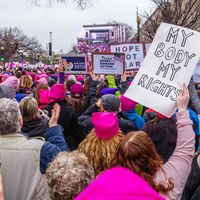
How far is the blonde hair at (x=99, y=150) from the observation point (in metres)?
3.23

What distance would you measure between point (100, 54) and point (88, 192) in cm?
722

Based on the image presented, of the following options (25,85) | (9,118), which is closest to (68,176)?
(9,118)

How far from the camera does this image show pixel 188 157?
3.01 metres

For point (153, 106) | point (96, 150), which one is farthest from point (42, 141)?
point (153, 106)

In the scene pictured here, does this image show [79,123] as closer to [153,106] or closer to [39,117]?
[39,117]

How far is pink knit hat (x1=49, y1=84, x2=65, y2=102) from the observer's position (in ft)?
17.9

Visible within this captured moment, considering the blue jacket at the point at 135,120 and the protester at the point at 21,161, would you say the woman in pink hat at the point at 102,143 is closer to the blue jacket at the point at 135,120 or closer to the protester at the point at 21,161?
the protester at the point at 21,161

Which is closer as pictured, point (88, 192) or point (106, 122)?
point (88, 192)

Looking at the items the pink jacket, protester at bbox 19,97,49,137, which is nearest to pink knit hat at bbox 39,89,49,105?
protester at bbox 19,97,49,137

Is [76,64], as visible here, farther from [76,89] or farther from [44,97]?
[44,97]

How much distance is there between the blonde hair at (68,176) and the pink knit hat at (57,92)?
110 inches

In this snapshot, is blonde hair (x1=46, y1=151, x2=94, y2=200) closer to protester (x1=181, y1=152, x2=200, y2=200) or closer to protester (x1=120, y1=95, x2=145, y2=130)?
protester (x1=181, y1=152, x2=200, y2=200)

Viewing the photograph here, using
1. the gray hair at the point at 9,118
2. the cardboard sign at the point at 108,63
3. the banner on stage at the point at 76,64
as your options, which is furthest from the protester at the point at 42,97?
the banner on stage at the point at 76,64

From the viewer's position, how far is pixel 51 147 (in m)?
3.34
